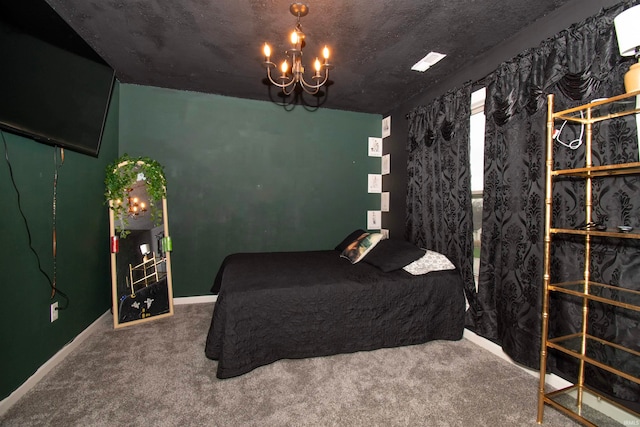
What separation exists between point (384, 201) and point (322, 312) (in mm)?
2259

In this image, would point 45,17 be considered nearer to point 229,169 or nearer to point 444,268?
point 229,169

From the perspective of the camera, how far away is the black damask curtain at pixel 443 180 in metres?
2.68

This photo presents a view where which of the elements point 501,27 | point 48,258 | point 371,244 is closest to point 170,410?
point 48,258

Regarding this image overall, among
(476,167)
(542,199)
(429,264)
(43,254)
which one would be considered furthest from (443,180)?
(43,254)

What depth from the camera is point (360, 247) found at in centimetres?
313

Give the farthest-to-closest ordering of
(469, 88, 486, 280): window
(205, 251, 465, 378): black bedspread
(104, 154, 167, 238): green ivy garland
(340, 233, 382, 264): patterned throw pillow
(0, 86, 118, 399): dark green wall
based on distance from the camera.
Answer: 1. (340, 233, 382, 264): patterned throw pillow
2. (104, 154, 167, 238): green ivy garland
3. (469, 88, 486, 280): window
4. (205, 251, 465, 378): black bedspread
5. (0, 86, 118, 399): dark green wall

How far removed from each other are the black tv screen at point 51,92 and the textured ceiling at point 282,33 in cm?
34

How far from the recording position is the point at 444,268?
8.87ft

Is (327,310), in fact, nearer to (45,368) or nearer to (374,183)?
(45,368)

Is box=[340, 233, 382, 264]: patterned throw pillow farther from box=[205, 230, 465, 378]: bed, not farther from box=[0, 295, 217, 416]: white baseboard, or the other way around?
box=[0, 295, 217, 416]: white baseboard

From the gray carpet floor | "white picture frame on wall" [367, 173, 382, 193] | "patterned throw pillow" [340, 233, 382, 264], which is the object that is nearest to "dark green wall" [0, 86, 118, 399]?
the gray carpet floor

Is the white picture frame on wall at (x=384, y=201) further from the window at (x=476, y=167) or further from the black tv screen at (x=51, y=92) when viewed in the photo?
the black tv screen at (x=51, y=92)

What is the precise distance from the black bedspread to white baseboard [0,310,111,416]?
105 cm

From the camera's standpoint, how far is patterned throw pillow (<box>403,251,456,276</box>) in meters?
2.66
